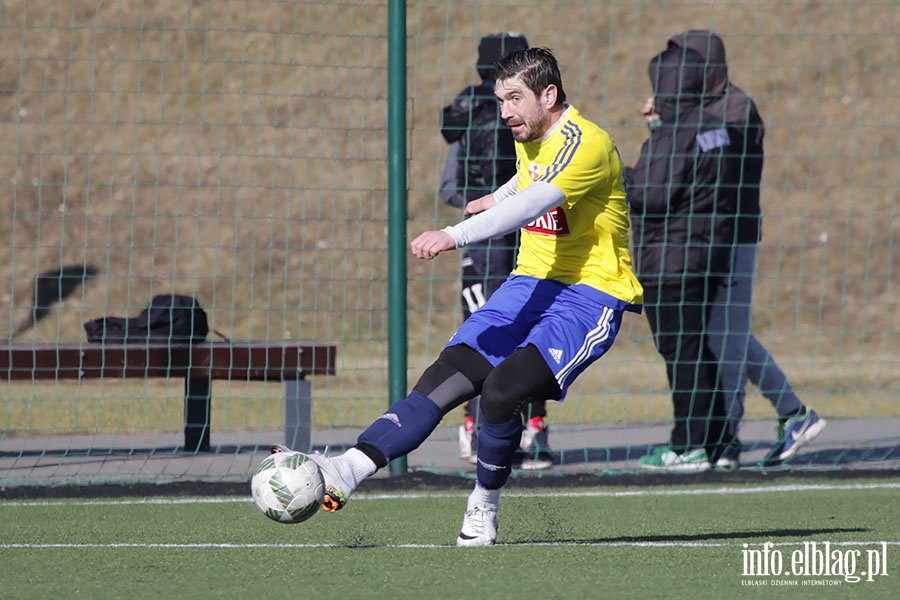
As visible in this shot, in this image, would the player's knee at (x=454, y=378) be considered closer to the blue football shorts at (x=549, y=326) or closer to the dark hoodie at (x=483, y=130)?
the blue football shorts at (x=549, y=326)

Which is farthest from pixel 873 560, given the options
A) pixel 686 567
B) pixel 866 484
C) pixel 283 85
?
pixel 283 85

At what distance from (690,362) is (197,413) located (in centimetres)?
304

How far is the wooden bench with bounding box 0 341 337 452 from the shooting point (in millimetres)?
7832

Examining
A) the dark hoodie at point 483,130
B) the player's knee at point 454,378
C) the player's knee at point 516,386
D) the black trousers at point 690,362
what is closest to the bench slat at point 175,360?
the dark hoodie at point 483,130

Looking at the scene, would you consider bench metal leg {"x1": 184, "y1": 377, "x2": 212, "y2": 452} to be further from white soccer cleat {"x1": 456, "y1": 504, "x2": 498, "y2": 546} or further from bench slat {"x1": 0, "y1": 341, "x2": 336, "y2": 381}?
white soccer cleat {"x1": 456, "y1": 504, "x2": 498, "y2": 546}

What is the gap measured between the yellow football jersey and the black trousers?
98.4 inches

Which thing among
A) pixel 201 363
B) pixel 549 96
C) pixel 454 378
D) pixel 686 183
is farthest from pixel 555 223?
pixel 201 363

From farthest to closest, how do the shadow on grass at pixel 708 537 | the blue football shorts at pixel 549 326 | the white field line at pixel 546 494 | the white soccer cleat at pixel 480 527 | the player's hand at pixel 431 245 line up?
the white field line at pixel 546 494, the shadow on grass at pixel 708 537, the white soccer cleat at pixel 480 527, the blue football shorts at pixel 549 326, the player's hand at pixel 431 245

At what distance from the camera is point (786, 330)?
14.5 meters

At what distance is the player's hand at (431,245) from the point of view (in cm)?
404

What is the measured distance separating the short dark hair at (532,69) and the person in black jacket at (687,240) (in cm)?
253

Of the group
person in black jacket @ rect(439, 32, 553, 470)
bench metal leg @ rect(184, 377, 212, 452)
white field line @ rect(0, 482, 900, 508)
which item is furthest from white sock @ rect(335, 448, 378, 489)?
bench metal leg @ rect(184, 377, 212, 452)

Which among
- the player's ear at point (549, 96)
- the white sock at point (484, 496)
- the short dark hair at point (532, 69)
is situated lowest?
the white sock at point (484, 496)

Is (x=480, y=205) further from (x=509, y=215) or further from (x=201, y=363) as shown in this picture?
(x=201, y=363)
